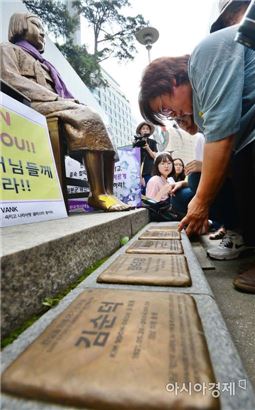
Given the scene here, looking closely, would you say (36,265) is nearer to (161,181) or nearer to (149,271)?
(149,271)

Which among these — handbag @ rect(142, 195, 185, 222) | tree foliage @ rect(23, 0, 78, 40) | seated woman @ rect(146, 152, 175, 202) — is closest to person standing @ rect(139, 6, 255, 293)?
seated woman @ rect(146, 152, 175, 202)

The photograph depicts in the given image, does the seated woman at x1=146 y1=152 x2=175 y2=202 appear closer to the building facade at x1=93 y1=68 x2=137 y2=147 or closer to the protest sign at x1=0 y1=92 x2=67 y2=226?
the protest sign at x1=0 y1=92 x2=67 y2=226

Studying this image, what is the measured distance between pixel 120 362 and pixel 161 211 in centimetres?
238

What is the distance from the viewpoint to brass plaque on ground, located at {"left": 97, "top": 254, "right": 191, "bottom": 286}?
667mm

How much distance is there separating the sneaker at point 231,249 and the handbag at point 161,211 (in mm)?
1210

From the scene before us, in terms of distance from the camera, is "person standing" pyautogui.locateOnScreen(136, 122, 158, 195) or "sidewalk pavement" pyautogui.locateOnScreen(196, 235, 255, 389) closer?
"sidewalk pavement" pyautogui.locateOnScreen(196, 235, 255, 389)

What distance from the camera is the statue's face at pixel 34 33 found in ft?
5.88

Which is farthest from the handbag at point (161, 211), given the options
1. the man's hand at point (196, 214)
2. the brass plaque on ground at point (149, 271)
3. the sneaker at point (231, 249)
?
the brass plaque on ground at point (149, 271)

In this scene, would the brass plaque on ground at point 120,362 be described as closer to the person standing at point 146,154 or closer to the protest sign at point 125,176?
the protest sign at point 125,176

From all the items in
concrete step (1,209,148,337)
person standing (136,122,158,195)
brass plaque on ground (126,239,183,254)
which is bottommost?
brass plaque on ground (126,239,183,254)

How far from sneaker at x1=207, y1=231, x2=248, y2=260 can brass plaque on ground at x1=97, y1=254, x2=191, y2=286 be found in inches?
21.2

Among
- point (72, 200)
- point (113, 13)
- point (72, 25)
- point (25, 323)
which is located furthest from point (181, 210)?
point (113, 13)

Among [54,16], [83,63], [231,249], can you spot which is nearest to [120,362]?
[231,249]

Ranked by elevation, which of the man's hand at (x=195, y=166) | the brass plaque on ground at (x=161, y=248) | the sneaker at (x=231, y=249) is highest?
the man's hand at (x=195, y=166)
